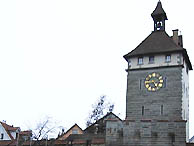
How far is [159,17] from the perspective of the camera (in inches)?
1256

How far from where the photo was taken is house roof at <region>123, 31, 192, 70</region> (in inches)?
1120

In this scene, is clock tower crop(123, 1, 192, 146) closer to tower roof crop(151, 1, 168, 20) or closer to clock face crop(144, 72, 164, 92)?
clock face crop(144, 72, 164, 92)

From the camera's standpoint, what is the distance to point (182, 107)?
26.5 m

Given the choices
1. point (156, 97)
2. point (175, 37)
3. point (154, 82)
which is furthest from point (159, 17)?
point (156, 97)

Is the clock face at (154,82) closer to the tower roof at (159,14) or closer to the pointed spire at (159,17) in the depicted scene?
the pointed spire at (159,17)

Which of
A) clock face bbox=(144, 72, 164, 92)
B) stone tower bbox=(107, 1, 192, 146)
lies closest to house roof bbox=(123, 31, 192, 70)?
stone tower bbox=(107, 1, 192, 146)

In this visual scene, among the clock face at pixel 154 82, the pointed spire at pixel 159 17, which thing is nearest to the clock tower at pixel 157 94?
the clock face at pixel 154 82

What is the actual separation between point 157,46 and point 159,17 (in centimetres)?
369

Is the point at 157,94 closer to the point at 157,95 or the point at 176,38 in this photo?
the point at 157,95

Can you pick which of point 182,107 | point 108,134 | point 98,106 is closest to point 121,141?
point 108,134

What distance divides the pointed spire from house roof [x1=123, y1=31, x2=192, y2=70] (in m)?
0.74

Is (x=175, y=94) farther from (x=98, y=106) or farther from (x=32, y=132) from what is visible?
(x=98, y=106)

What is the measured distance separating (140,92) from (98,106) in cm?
2082

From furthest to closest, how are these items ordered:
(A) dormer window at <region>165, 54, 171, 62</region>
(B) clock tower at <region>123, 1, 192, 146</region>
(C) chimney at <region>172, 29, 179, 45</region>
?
(C) chimney at <region>172, 29, 179, 45</region> < (A) dormer window at <region>165, 54, 171, 62</region> < (B) clock tower at <region>123, 1, 192, 146</region>
